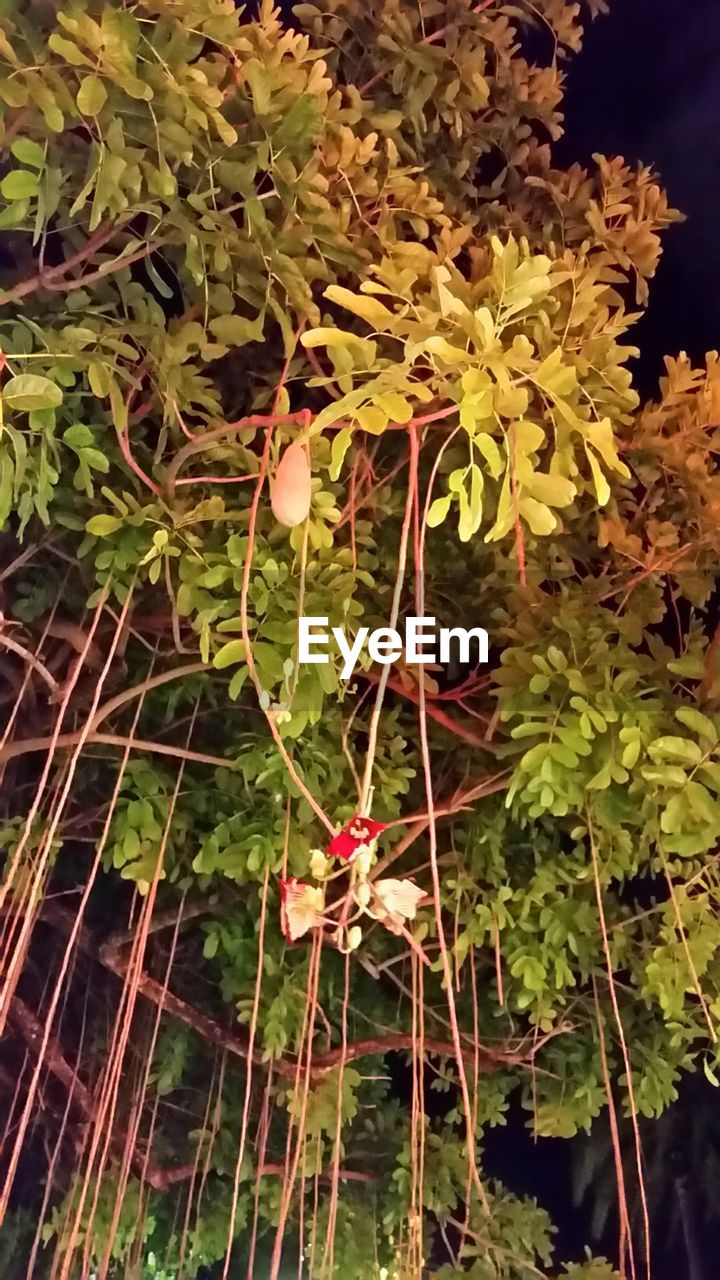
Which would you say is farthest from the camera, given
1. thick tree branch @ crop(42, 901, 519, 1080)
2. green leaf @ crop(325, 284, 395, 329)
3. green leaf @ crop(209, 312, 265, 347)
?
thick tree branch @ crop(42, 901, 519, 1080)

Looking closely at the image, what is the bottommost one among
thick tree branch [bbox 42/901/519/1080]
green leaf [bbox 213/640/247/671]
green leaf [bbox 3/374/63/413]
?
thick tree branch [bbox 42/901/519/1080]

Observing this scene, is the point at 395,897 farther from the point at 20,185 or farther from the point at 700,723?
the point at 20,185

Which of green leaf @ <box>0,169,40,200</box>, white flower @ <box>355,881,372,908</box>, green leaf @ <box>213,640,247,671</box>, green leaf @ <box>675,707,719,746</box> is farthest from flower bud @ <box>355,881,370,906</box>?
green leaf @ <box>0,169,40,200</box>

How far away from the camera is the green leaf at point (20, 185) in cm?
58

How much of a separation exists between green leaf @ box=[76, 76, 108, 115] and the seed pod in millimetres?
226

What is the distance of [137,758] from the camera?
2.89 feet

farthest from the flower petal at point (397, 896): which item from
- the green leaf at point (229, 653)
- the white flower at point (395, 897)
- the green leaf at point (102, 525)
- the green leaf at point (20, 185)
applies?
the green leaf at point (20, 185)

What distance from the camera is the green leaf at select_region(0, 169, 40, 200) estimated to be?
0.58 metres

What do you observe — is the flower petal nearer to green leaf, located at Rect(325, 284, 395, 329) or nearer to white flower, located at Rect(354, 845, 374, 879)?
white flower, located at Rect(354, 845, 374, 879)

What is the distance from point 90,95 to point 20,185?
7 centimetres

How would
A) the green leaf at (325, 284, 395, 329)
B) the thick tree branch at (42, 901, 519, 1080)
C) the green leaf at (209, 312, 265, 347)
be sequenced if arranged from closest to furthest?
the green leaf at (325, 284, 395, 329) < the green leaf at (209, 312, 265, 347) < the thick tree branch at (42, 901, 519, 1080)

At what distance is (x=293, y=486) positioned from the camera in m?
0.59

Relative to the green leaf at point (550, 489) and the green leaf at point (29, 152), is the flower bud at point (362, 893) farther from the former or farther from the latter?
the green leaf at point (29, 152)

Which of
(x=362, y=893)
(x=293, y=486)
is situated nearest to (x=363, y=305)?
(x=293, y=486)
